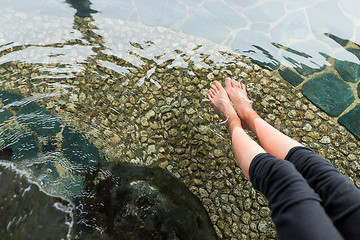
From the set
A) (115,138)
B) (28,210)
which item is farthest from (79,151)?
(28,210)

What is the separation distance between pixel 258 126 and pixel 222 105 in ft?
1.11

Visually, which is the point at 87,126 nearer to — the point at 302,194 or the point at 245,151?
the point at 245,151

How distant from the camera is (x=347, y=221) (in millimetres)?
940

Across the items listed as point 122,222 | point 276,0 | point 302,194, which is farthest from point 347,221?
point 276,0

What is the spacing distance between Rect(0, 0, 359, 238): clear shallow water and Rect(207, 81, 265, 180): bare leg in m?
0.11

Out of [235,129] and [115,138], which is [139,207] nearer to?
[115,138]

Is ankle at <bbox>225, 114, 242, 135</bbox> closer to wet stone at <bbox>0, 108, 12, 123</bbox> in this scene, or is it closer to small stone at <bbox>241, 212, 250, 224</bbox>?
small stone at <bbox>241, 212, 250, 224</bbox>

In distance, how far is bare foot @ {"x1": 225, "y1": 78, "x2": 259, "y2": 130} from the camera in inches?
74.5

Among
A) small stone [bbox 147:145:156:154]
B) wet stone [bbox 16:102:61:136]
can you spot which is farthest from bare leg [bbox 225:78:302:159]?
wet stone [bbox 16:102:61:136]

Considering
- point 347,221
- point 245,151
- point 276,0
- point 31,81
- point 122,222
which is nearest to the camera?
point 347,221

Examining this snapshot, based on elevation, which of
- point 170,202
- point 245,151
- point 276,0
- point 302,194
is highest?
point 276,0

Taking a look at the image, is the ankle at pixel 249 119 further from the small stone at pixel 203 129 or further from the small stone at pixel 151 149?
the small stone at pixel 151 149

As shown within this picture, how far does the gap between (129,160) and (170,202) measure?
1.35ft

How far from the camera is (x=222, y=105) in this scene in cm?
197
